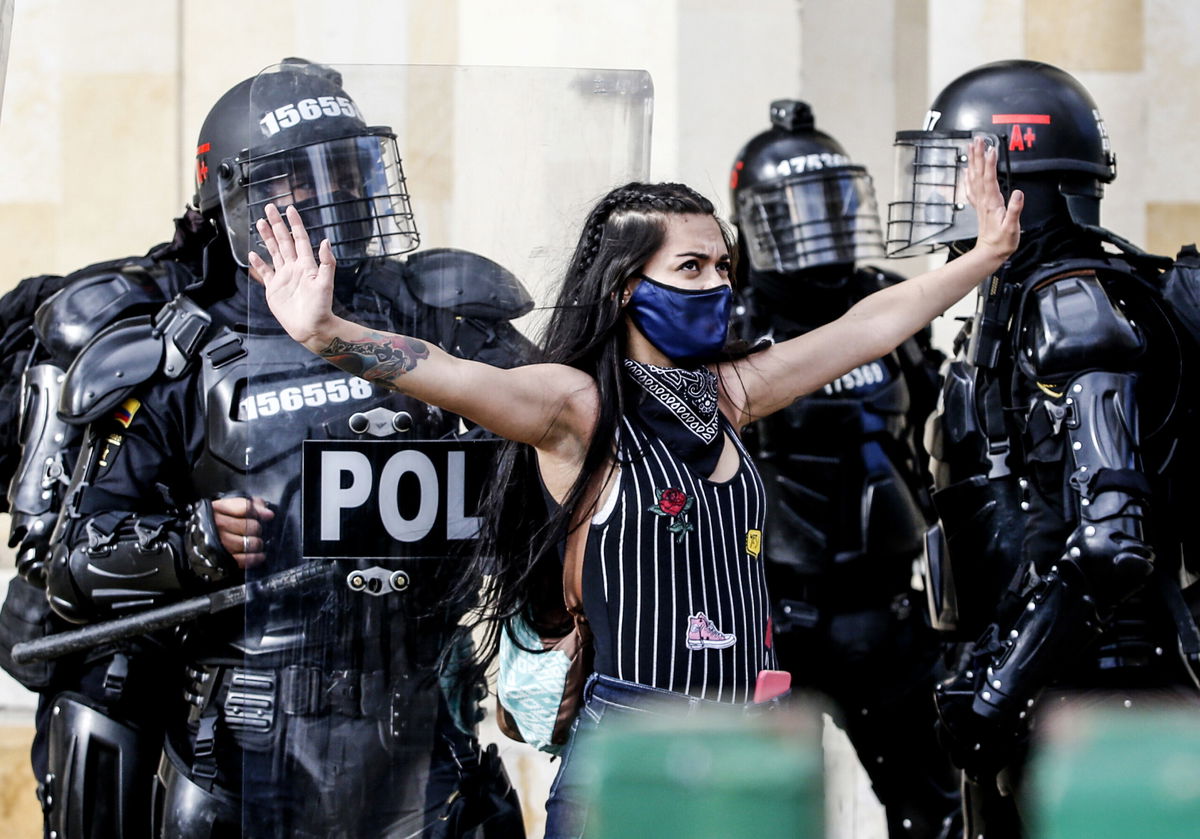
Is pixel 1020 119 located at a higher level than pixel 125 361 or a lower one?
higher

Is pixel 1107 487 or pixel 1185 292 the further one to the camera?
pixel 1185 292

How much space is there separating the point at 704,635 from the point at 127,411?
144 centimetres

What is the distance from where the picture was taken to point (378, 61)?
5840 millimetres

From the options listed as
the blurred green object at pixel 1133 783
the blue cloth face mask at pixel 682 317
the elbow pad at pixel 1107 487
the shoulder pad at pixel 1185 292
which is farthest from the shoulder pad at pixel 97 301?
the blurred green object at pixel 1133 783

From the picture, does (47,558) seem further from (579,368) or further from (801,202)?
(801,202)

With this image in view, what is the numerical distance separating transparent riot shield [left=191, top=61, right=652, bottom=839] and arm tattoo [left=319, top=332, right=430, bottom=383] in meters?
0.47

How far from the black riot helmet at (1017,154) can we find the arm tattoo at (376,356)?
1541 millimetres

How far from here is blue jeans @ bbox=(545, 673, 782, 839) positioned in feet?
8.71

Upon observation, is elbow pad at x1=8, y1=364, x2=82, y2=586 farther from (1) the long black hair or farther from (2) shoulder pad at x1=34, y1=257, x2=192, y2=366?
(1) the long black hair

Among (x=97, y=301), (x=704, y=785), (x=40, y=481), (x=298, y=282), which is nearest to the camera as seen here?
(x=704, y=785)

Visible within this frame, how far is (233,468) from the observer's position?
3.48 meters

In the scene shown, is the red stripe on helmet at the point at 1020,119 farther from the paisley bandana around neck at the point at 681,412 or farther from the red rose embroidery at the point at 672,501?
the red rose embroidery at the point at 672,501

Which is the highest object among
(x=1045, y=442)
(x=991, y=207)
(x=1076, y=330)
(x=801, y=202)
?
(x=801, y=202)

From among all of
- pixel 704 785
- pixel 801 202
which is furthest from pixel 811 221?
pixel 704 785
